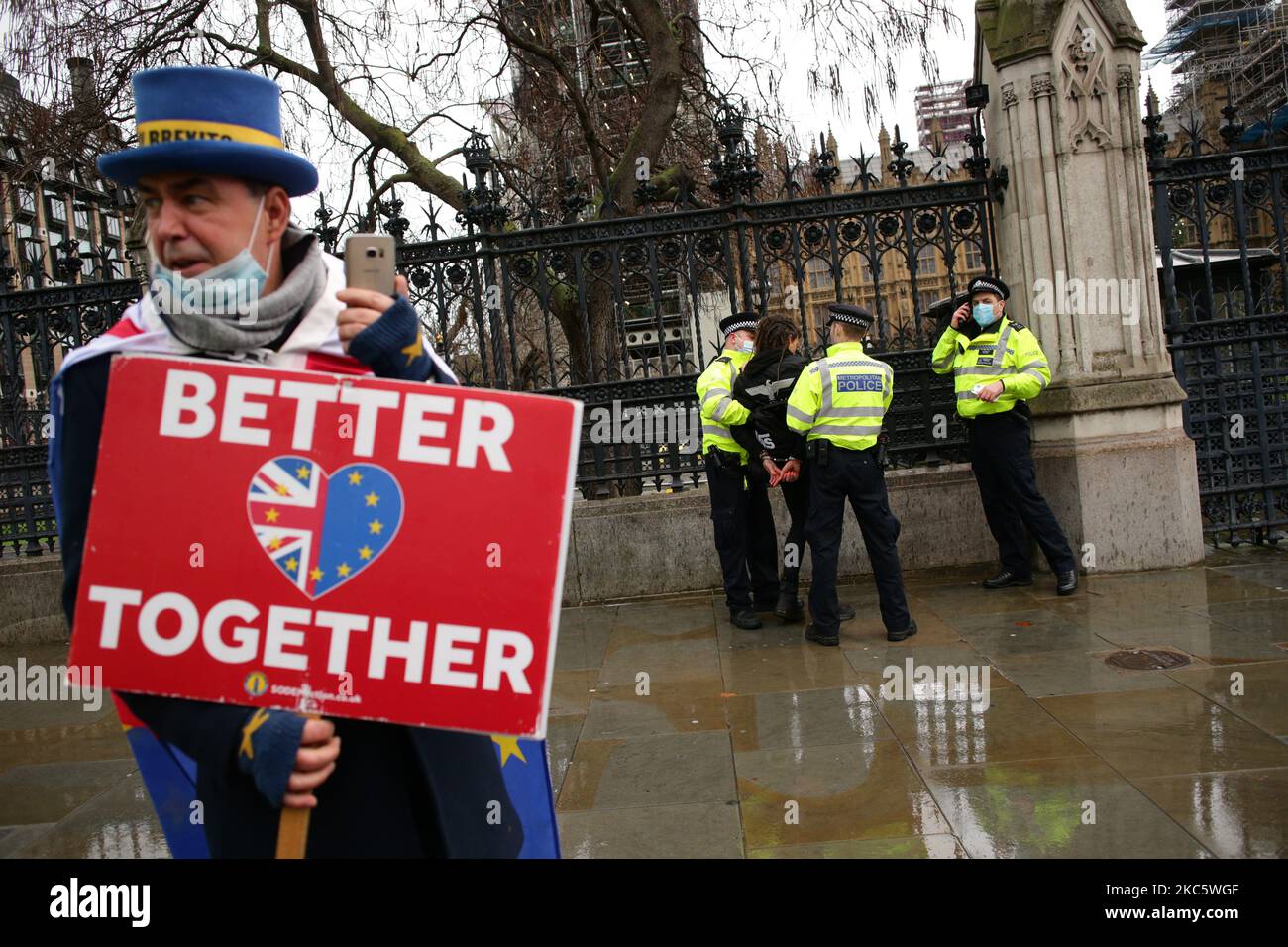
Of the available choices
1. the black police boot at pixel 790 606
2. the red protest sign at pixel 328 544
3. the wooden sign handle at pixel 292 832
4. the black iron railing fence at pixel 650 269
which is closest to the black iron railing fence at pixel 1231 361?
the black iron railing fence at pixel 650 269

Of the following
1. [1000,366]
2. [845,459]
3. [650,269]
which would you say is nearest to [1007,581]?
[1000,366]

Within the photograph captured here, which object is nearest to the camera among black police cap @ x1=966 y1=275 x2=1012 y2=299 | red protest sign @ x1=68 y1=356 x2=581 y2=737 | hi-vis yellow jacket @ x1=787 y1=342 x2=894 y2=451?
red protest sign @ x1=68 y1=356 x2=581 y2=737

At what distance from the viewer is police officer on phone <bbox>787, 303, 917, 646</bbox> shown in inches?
266

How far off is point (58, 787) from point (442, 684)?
14.1 feet

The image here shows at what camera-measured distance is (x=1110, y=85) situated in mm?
8398

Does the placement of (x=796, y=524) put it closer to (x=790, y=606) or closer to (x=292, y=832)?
(x=790, y=606)

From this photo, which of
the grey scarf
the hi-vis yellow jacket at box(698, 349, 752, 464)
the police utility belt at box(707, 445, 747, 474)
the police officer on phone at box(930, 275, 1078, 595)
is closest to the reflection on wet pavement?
the police officer on phone at box(930, 275, 1078, 595)

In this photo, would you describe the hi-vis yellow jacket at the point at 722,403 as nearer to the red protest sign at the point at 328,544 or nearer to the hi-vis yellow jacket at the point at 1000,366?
the hi-vis yellow jacket at the point at 1000,366

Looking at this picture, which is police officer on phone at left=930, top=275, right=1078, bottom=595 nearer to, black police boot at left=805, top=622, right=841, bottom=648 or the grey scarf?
black police boot at left=805, top=622, right=841, bottom=648

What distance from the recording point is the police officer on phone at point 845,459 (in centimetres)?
676

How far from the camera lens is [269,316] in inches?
78.7

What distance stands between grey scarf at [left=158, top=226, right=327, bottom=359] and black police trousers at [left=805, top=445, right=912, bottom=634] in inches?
199
